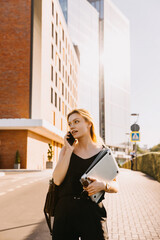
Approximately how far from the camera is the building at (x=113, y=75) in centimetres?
11721

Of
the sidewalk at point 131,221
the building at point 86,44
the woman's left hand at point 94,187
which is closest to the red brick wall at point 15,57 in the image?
the sidewalk at point 131,221

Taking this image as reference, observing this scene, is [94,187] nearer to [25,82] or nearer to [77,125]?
[77,125]

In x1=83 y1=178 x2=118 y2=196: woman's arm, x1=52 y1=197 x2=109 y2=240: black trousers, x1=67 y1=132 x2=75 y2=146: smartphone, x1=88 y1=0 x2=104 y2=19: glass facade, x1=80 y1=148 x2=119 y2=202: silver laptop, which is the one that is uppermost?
x1=88 y1=0 x2=104 y2=19: glass facade

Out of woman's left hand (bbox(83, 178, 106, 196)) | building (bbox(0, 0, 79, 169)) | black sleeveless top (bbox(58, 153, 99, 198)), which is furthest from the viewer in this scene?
building (bbox(0, 0, 79, 169))

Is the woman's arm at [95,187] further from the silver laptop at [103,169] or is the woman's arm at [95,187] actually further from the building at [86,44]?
the building at [86,44]

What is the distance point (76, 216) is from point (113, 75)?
416 ft

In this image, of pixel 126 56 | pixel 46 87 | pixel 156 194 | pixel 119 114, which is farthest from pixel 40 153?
Answer: pixel 126 56

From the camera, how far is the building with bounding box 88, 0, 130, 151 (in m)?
117

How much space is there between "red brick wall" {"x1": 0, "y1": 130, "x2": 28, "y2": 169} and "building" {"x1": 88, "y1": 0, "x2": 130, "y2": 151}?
274 ft

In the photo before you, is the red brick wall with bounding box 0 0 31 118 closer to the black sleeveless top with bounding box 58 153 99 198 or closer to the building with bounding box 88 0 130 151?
the black sleeveless top with bounding box 58 153 99 198

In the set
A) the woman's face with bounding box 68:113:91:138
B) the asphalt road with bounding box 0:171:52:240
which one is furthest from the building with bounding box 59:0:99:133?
the woman's face with bounding box 68:113:91:138

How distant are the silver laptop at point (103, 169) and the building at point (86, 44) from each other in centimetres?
9187

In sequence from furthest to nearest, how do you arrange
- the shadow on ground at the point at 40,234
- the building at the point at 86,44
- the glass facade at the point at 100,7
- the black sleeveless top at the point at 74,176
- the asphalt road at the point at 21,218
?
the glass facade at the point at 100,7 → the building at the point at 86,44 → the asphalt road at the point at 21,218 → the shadow on ground at the point at 40,234 → the black sleeveless top at the point at 74,176

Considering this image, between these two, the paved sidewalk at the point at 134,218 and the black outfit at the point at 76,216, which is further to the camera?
the paved sidewalk at the point at 134,218
